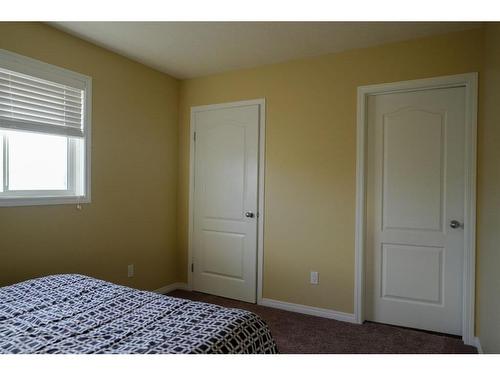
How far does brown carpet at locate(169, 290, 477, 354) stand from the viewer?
2.44 metres

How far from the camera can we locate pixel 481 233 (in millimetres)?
2408

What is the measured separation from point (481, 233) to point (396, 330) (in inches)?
39.8

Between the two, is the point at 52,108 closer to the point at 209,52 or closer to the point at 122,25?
the point at 122,25

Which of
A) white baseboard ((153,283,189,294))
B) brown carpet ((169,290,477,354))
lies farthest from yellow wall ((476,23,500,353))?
white baseboard ((153,283,189,294))

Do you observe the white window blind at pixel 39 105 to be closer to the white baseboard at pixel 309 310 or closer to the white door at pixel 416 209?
the white baseboard at pixel 309 310

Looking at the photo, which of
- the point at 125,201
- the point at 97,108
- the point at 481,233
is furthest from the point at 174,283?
the point at 481,233

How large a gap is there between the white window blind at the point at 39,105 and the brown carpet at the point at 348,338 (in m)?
2.31

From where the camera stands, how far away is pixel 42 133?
252 centimetres

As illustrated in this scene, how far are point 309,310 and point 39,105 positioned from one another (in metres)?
2.79

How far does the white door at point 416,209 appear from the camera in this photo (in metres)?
2.64

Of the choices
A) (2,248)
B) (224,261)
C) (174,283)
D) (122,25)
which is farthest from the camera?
(174,283)

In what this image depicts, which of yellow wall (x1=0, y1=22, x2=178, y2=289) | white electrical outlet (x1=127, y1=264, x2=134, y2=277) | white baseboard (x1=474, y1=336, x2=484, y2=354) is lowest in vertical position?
white baseboard (x1=474, y1=336, x2=484, y2=354)

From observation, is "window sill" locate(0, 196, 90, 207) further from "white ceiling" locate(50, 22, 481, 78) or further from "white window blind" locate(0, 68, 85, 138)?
"white ceiling" locate(50, 22, 481, 78)

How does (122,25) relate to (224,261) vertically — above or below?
above
